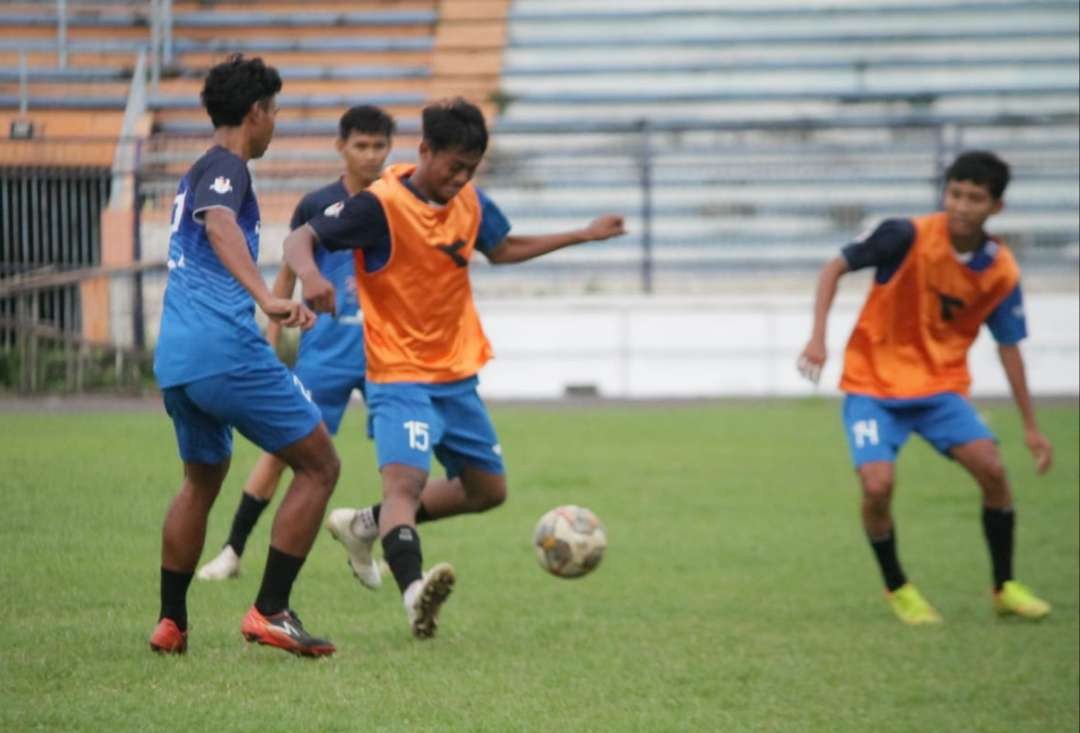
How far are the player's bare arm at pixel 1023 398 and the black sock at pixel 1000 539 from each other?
27cm

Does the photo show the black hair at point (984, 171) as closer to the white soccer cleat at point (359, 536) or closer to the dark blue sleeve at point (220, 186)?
the white soccer cleat at point (359, 536)

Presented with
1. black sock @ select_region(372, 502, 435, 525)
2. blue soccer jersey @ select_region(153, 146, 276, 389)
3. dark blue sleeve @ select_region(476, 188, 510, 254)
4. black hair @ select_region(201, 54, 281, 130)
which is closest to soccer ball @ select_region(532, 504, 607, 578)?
black sock @ select_region(372, 502, 435, 525)

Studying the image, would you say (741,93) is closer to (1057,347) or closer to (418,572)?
(1057,347)

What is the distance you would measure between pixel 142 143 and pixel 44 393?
347 cm

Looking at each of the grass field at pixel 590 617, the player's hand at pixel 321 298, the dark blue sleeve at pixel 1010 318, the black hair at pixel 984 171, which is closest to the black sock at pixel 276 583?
the grass field at pixel 590 617

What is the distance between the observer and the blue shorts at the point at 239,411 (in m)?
5.63

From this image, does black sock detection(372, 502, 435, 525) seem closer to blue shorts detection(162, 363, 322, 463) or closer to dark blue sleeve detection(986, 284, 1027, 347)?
blue shorts detection(162, 363, 322, 463)

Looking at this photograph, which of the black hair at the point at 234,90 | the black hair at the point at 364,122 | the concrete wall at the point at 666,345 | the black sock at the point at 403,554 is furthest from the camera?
the concrete wall at the point at 666,345

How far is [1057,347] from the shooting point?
18.4 meters

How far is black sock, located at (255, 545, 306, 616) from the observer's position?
596cm

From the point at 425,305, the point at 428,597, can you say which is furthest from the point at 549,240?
the point at 428,597

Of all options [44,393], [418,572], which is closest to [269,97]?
[418,572]

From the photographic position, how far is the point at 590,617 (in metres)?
7.23

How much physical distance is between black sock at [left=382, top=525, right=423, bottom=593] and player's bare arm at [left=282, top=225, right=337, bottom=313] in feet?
2.97
